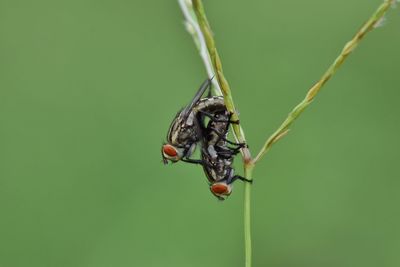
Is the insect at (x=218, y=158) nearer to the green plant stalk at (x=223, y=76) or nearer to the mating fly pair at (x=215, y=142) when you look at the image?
the mating fly pair at (x=215, y=142)

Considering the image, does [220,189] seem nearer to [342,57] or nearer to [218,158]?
[218,158]

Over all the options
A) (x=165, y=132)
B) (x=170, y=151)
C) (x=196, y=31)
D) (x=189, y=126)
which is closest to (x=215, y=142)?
(x=189, y=126)

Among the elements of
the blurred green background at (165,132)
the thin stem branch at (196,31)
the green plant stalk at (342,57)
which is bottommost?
the blurred green background at (165,132)

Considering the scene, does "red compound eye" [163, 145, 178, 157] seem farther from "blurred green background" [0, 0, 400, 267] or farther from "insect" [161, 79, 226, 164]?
"blurred green background" [0, 0, 400, 267]

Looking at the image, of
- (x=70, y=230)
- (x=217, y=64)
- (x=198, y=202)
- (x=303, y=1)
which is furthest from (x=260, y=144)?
(x=217, y=64)

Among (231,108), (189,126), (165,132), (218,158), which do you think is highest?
(231,108)

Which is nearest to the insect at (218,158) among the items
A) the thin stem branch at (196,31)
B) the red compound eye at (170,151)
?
the red compound eye at (170,151)
